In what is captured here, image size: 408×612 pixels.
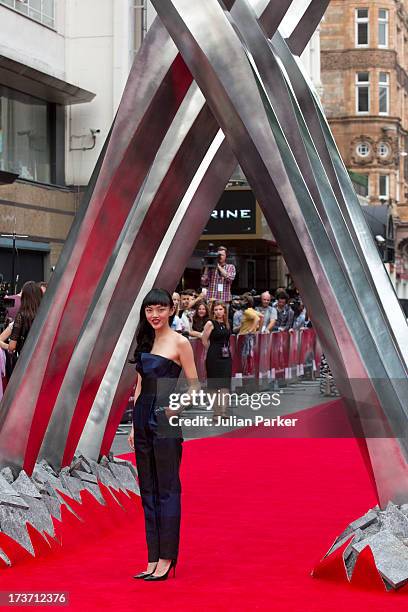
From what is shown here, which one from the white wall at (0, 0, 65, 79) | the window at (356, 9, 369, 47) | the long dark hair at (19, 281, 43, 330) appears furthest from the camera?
the window at (356, 9, 369, 47)

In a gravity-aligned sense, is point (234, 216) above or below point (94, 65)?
below

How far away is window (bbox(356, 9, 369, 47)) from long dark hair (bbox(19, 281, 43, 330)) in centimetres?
5730

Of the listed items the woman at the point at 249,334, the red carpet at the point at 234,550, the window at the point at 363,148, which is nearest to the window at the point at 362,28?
the window at the point at 363,148

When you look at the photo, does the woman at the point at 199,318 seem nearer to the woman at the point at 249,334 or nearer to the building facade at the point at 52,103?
the woman at the point at 249,334

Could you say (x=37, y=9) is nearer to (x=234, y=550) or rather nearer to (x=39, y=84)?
(x=39, y=84)

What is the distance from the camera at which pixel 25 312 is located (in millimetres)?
11914

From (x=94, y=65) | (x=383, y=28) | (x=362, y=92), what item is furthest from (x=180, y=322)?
(x=383, y=28)

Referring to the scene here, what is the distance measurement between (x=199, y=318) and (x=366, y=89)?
52071 millimetres

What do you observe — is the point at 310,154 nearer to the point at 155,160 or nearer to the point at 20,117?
the point at 155,160

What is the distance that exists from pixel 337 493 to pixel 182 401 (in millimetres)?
3911

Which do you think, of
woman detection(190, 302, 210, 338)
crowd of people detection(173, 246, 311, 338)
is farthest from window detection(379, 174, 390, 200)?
woman detection(190, 302, 210, 338)

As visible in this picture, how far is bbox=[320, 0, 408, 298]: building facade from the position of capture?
2613 inches

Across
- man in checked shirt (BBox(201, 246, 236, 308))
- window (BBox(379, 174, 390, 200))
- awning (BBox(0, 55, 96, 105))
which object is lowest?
man in checked shirt (BBox(201, 246, 236, 308))

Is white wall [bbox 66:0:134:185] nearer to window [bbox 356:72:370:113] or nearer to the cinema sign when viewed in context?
the cinema sign
